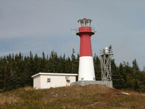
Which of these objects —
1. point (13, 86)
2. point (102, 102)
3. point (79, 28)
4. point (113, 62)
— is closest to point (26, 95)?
point (102, 102)

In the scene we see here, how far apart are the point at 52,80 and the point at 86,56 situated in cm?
734

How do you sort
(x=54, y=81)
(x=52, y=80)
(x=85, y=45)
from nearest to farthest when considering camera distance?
(x=85, y=45), (x=52, y=80), (x=54, y=81)

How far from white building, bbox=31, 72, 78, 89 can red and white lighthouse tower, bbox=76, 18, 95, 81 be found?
3482 millimetres

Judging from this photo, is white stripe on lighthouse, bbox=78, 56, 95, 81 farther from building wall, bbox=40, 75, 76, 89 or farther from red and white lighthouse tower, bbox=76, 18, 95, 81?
building wall, bbox=40, 75, 76, 89

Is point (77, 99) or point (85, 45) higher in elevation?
point (85, 45)

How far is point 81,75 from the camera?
3031 centimetres

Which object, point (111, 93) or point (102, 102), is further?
point (111, 93)

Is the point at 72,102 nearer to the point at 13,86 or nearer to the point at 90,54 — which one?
the point at 90,54

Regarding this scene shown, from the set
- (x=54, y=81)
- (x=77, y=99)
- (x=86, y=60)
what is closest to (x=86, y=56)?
(x=86, y=60)

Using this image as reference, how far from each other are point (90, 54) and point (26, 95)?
12.2 m

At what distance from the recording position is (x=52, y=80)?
3180cm

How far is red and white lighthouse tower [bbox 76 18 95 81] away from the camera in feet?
98.7

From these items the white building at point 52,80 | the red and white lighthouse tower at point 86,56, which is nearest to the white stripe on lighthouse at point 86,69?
the red and white lighthouse tower at point 86,56

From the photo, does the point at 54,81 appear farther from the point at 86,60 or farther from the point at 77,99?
the point at 77,99
